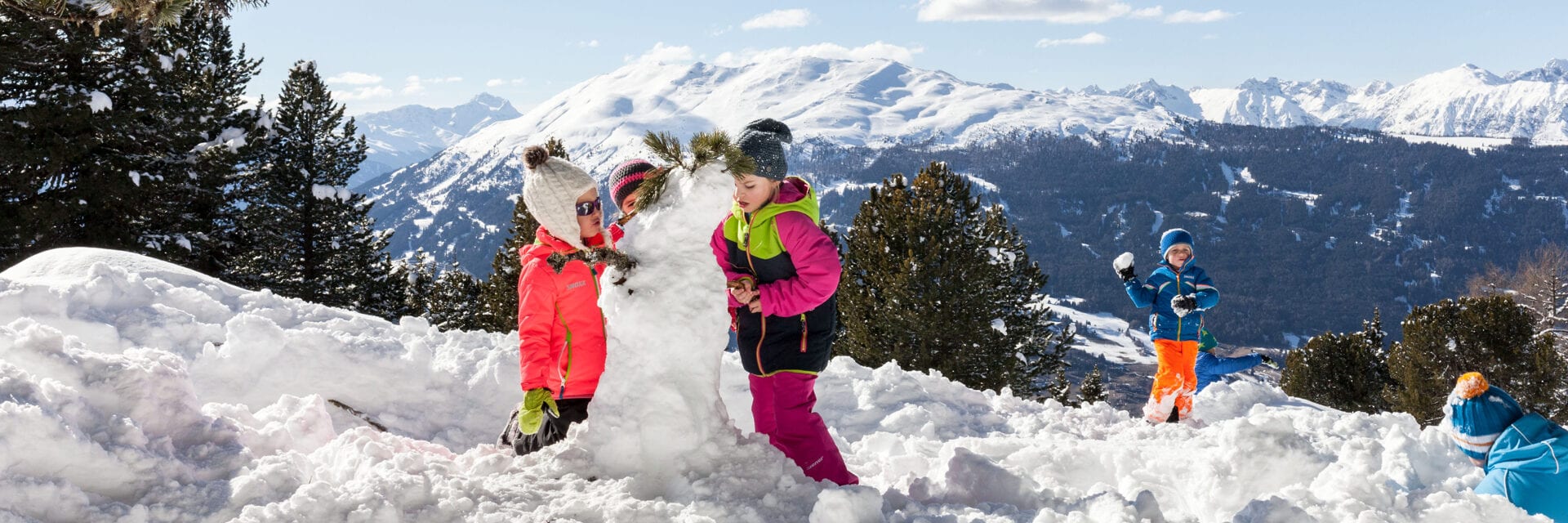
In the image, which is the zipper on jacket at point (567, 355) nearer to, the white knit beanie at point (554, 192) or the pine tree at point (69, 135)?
the white knit beanie at point (554, 192)

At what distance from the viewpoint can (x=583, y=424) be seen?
3490 mm

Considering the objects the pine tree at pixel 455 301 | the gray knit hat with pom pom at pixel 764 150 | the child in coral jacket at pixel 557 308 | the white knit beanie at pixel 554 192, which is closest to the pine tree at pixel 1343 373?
the pine tree at pixel 455 301

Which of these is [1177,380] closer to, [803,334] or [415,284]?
[803,334]

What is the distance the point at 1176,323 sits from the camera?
732 cm

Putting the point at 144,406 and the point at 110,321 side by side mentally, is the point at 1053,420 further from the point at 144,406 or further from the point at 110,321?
the point at 110,321

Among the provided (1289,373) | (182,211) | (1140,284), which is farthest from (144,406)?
(1289,373)

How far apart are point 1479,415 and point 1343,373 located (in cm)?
3524

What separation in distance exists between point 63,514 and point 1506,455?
5.94m

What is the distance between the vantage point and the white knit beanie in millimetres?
3965

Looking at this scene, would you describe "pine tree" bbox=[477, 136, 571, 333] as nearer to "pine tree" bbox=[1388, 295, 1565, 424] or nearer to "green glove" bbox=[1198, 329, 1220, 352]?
"green glove" bbox=[1198, 329, 1220, 352]

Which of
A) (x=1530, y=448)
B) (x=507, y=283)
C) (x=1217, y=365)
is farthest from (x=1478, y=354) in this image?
(x=507, y=283)

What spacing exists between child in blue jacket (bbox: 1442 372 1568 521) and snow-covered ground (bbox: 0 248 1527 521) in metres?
0.28

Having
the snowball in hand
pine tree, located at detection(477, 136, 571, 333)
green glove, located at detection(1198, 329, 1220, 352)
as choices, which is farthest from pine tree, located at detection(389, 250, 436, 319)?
green glove, located at detection(1198, 329, 1220, 352)

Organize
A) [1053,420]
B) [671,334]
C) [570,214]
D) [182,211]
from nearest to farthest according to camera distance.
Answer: [671,334]
[570,214]
[1053,420]
[182,211]
